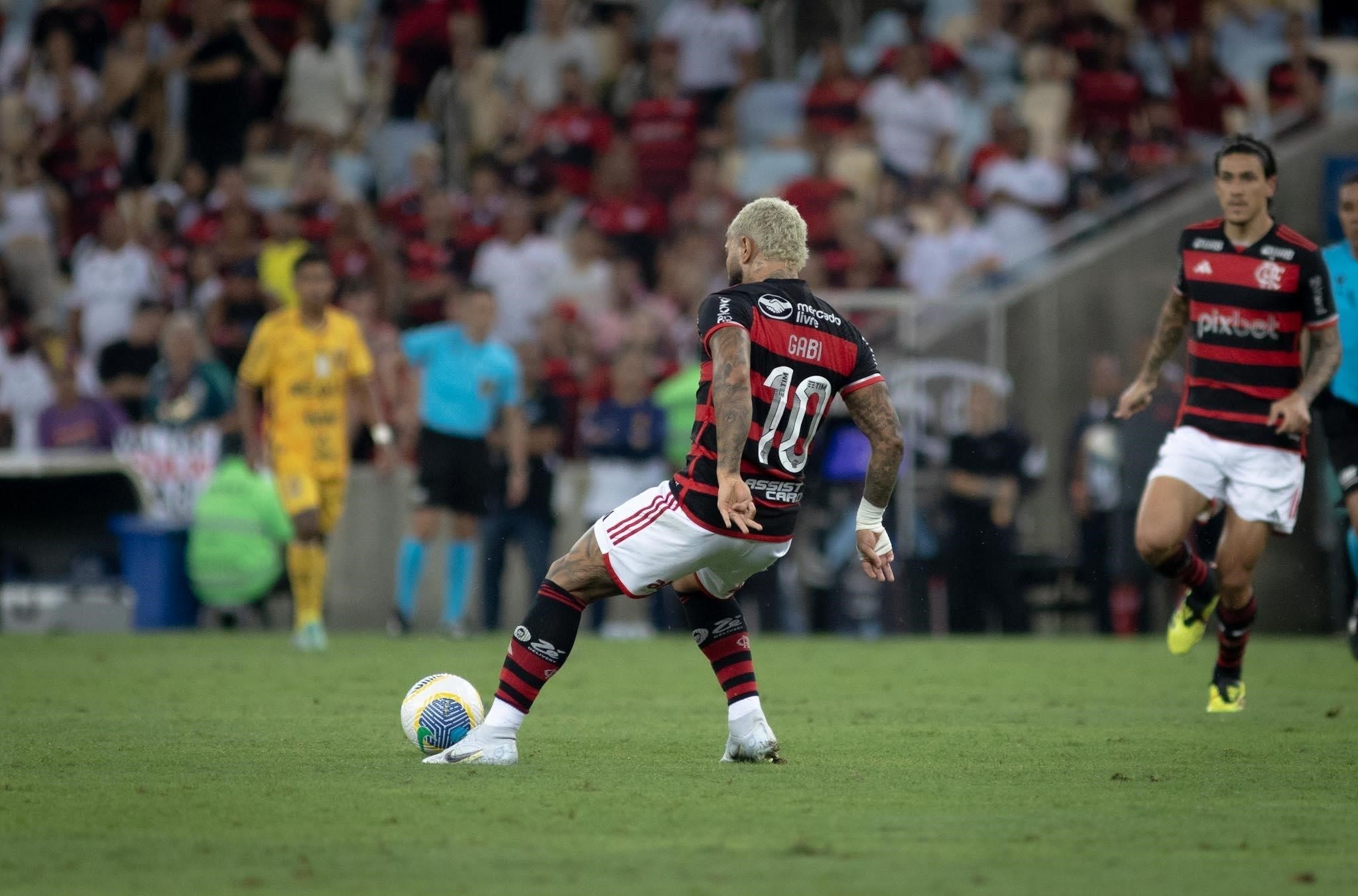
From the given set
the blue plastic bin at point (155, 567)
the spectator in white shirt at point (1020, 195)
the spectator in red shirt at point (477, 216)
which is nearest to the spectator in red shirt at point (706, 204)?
the spectator in red shirt at point (477, 216)

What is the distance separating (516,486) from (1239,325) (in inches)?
305

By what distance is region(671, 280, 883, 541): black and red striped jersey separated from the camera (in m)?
6.93

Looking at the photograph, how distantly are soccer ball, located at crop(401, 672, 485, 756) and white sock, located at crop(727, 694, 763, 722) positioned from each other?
98 centimetres

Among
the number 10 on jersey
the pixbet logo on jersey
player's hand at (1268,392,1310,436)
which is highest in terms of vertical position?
the pixbet logo on jersey

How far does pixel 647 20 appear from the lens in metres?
22.7

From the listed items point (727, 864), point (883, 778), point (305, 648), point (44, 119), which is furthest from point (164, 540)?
point (727, 864)

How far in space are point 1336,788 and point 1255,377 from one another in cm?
284

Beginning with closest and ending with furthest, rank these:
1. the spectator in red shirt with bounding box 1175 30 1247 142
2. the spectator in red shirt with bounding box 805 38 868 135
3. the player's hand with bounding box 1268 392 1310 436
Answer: the player's hand with bounding box 1268 392 1310 436, the spectator in red shirt with bounding box 1175 30 1247 142, the spectator in red shirt with bounding box 805 38 868 135

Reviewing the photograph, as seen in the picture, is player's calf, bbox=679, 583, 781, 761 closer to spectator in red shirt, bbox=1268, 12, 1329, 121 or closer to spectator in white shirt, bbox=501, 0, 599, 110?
spectator in red shirt, bbox=1268, 12, 1329, 121

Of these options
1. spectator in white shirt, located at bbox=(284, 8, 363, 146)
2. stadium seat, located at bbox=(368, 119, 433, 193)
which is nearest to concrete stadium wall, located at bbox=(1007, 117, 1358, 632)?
stadium seat, located at bbox=(368, 119, 433, 193)

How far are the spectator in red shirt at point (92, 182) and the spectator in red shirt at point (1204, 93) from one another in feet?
37.3

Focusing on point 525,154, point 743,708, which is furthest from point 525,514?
point 743,708

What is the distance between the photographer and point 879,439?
7.10 meters

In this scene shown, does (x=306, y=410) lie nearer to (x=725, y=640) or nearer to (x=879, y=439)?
(x=725, y=640)
